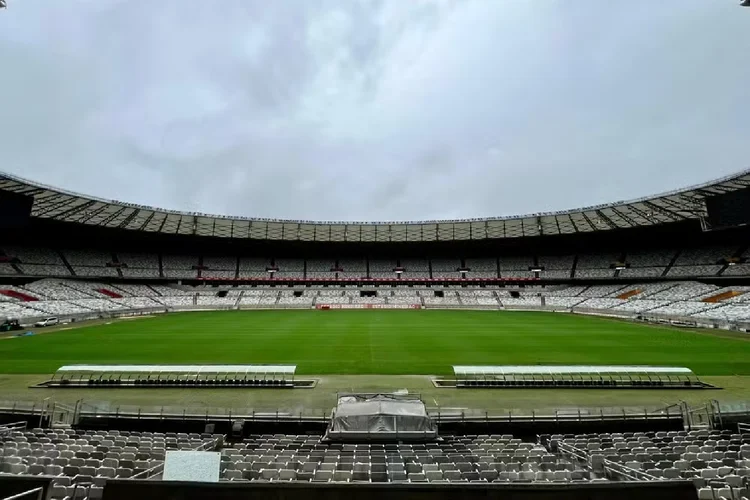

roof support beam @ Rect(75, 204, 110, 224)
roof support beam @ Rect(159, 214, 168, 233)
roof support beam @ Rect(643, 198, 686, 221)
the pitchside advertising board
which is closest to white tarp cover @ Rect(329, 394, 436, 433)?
the pitchside advertising board

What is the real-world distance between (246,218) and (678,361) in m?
69.6

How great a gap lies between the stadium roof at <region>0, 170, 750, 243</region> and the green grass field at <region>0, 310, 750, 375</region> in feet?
74.9

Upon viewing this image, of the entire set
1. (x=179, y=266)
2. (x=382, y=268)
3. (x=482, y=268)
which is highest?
(x=179, y=266)

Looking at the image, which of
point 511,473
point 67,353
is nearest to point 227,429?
point 511,473

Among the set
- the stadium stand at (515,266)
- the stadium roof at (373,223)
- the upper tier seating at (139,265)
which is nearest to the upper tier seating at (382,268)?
the stadium roof at (373,223)

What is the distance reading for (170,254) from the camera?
81.4 metres

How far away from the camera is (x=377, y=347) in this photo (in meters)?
28.7

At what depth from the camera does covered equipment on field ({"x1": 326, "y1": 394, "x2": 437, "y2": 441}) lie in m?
10.9

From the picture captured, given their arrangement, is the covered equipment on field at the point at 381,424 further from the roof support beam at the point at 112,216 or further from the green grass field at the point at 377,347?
the roof support beam at the point at 112,216

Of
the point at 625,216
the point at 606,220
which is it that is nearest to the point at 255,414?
the point at 625,216

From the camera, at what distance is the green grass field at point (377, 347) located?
76.9ft

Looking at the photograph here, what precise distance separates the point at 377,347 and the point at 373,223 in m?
52.4

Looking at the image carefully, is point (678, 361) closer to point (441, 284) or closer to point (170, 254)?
point (441, 284)

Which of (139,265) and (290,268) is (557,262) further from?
(139,265)
